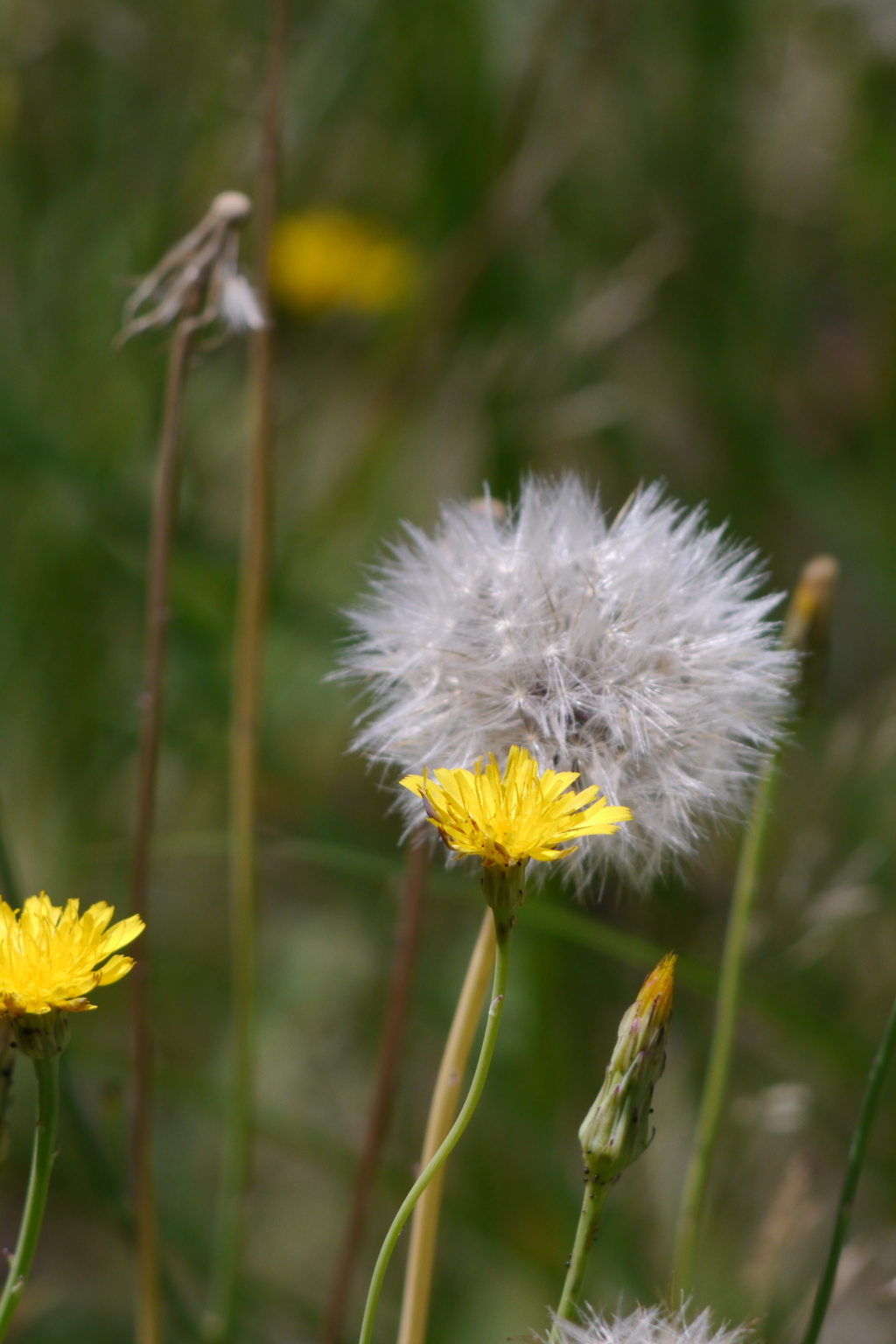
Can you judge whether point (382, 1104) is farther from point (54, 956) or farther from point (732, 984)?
point (54, 956)

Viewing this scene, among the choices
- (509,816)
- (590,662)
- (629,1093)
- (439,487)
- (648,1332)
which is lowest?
(648,1332)

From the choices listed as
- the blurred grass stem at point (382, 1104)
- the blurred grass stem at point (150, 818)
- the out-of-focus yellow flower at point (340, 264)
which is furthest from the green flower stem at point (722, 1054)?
the out-of-focus yellow flower at point (340, 264)

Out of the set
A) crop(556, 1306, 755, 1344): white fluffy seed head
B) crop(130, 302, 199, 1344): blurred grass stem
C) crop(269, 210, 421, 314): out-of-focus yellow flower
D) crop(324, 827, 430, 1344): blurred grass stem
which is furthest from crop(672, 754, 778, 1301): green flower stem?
crop(269, 210, 421, 314): out-of-focus yellow flower

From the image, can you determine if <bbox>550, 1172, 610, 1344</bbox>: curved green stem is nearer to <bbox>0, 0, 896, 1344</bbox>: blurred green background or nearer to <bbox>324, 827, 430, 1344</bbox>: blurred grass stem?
<bbox>324, 827, 430, 1344</bbox>: blurred grass stem

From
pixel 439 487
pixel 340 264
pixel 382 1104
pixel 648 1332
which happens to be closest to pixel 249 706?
pixel 382 1104

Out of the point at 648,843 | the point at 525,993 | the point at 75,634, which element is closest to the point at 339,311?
the point at 75,634

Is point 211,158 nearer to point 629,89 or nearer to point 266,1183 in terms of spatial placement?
point 629,89
